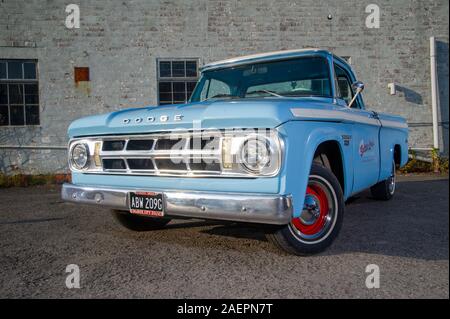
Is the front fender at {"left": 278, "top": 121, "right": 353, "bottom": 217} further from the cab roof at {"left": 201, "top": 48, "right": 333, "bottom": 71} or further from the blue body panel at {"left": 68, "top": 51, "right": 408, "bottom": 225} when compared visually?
the cab roof at {"left": 201, "top": 48, "right": 333, "bottom": 71}

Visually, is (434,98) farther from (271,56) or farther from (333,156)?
(333,156)

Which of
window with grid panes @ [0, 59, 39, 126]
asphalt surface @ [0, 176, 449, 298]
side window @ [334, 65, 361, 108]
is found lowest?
asphalt surface @ [0, 176, 449, 298]

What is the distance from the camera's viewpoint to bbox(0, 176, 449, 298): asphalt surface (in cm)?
235

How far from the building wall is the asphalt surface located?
16.9 feet

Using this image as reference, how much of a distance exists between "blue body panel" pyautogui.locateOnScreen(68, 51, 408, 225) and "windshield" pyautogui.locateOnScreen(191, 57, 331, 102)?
19 cm

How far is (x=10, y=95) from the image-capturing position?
9102 mm

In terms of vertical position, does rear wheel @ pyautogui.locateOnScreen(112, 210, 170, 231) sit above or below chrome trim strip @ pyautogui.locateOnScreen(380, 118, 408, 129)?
below

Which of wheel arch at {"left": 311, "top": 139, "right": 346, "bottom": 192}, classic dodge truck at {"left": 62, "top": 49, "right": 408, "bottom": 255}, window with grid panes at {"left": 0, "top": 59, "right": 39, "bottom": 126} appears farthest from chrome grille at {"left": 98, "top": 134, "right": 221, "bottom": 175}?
window with grid panes at {"left": 0, "top": 59, "right": 39, "bottom": 126}

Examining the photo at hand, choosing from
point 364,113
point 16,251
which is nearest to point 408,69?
point 364,113

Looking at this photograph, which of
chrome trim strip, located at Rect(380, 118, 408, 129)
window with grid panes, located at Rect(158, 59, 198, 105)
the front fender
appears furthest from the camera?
window with grid panes, located at Rect(158, 59, 198, 105)

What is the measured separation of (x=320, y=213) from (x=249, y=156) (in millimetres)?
920

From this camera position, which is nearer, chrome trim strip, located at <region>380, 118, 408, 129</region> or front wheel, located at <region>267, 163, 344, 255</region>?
front wheel, located at <region>267, 163, 344, 255</region>

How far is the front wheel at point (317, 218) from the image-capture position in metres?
2.84

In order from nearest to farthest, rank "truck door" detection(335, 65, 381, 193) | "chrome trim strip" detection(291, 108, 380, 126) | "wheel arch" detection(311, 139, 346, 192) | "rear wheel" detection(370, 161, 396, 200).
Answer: "chrome trim strip" detection(291, 108, 380, 126)
"wheel arch" detection(311, 139, 346, 192)
"truck door" detection(335, 65, 381, 193)
"rear wheel" detection(370, 161, 396, 200)
